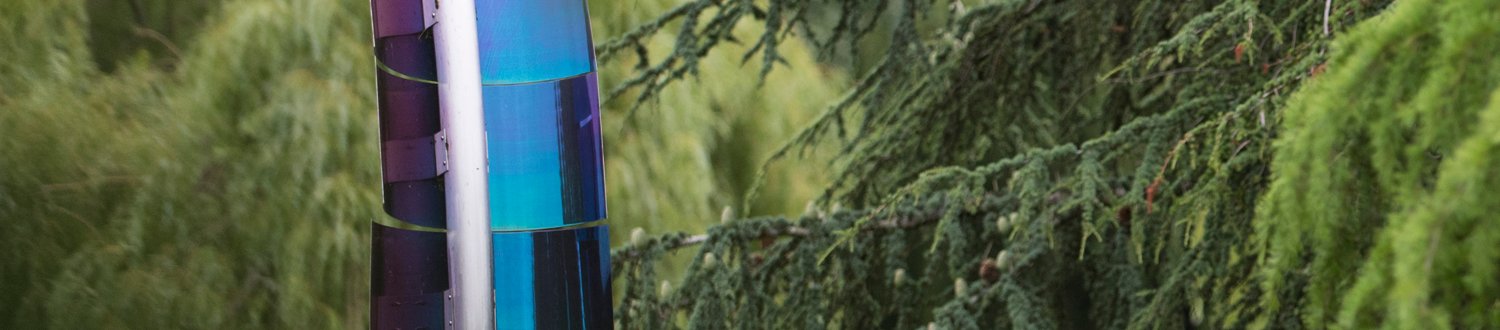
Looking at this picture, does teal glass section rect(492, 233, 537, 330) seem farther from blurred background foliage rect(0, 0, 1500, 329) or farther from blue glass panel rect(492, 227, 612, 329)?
blurred background foliage rect(0, 0, 1500, 329)

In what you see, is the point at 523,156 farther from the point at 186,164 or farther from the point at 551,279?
the point at 186,164

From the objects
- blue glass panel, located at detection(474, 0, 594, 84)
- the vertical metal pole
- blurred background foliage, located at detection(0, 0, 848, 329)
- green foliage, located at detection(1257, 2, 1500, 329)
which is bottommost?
green foliage, located at detection(1257, 2, 1500, 329)

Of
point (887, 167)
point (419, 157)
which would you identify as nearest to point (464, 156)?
point (419, 157)

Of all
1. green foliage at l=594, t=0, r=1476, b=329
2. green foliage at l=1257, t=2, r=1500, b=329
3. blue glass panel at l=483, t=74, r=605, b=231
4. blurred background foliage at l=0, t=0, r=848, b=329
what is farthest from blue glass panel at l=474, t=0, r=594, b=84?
blurred background foliage at l=0, t=0, r=848, b=329

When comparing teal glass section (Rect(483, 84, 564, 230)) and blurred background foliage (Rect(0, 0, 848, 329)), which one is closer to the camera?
teal glass section (Rect(483, 84, 564, 230))

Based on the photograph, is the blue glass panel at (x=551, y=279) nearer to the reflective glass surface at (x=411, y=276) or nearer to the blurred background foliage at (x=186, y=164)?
the reflective glass surface at (x=411, y=276)

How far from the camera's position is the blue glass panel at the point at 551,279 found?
111cm

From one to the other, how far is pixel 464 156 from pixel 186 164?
2794 mm

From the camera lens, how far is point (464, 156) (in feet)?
3.57

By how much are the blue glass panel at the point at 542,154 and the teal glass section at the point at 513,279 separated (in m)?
0.01

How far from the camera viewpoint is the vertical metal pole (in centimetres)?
108

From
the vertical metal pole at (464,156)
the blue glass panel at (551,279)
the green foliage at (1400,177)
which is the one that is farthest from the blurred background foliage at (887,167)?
the vertical metal pole at (464,156)

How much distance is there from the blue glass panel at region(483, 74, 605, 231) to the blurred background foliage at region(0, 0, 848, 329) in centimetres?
245

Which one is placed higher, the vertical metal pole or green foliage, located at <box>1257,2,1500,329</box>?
the vertical metal pole
